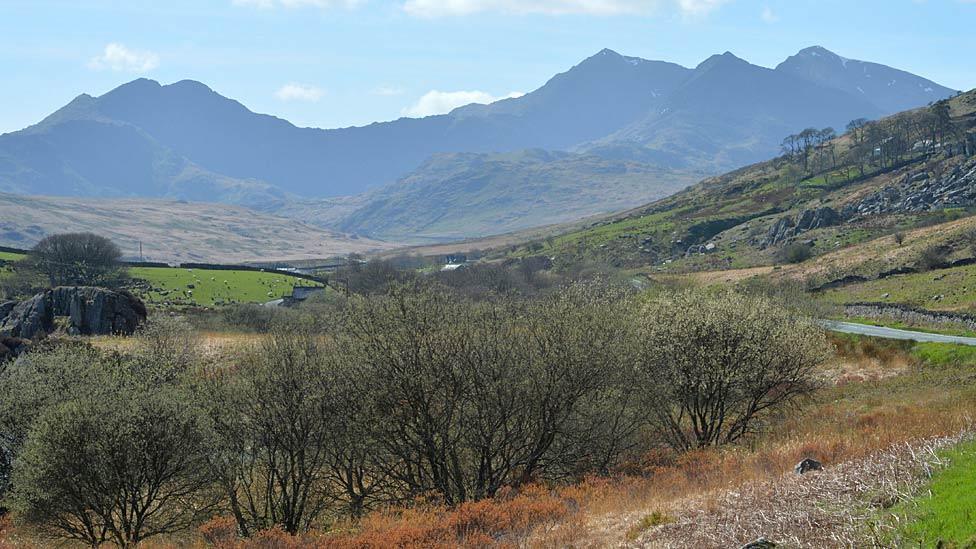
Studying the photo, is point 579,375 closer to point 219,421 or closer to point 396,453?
point 396,453

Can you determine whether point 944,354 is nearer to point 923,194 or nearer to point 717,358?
point 717,358

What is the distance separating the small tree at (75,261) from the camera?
5010 inches

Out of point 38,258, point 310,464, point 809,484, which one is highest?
point 38,258

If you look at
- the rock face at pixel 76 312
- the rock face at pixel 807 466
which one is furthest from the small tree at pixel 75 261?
the rock face at pixel 807 466

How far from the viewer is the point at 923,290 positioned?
3009 inches

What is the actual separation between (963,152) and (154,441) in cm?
19129

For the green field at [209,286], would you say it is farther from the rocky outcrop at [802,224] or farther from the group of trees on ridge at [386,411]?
the rocky outcrop at [802,224]

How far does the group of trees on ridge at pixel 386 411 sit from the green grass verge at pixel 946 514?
19.1 metres

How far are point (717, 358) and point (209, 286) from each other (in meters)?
132

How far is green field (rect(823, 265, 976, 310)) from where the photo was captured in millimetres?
68812

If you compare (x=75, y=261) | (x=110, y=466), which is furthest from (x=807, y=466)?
(x=75, y=261)

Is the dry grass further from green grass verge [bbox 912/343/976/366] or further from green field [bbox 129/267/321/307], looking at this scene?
green field [bbox 129/267/321/307]

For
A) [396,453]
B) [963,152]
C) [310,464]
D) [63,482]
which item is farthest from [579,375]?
[963,152]

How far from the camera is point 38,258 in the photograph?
426ft
